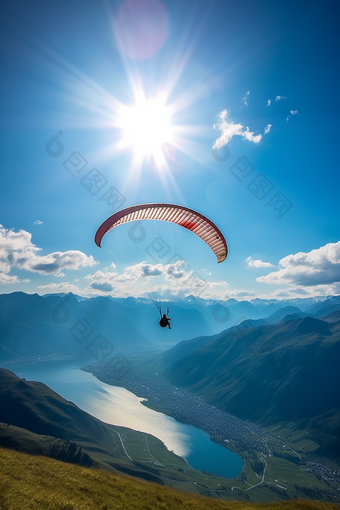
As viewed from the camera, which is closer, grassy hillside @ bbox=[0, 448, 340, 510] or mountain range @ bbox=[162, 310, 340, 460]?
grassy hillside @ bbox=[0, 448, 340, 510]

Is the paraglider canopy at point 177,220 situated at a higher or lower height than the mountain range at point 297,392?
higher

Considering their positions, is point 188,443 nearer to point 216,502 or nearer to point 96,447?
point 96,447

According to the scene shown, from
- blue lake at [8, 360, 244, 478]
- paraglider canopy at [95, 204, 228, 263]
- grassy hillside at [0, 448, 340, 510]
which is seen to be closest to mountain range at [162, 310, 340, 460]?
blue lake at [8, 360, 244, 478]

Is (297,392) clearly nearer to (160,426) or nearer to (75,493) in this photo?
(160,426)

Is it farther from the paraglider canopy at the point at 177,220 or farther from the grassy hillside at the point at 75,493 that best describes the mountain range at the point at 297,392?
the paraglider canopy at the point at 177,220

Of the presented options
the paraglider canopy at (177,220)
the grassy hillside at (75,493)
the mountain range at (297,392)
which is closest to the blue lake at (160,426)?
the mountain range at (297,392)

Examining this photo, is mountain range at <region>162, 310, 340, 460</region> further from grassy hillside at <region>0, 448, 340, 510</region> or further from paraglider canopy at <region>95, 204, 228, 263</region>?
paraglider canopy at <region>95, 204, 228, 263</region>

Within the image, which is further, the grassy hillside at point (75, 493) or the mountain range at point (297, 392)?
the mountain range at point (297, 392)

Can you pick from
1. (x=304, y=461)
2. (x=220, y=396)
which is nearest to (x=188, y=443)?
(x=304, y=461)
